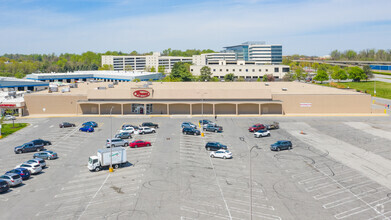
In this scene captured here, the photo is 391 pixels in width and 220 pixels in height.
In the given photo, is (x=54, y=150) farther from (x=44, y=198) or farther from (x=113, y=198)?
(x=113, y=198)

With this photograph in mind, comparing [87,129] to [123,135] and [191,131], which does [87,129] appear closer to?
[123,135]

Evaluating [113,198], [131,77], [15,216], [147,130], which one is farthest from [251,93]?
[131,77]

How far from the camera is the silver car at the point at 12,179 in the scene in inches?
1419

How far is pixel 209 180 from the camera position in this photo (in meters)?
37.4

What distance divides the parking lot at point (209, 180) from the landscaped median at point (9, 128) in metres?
4.57

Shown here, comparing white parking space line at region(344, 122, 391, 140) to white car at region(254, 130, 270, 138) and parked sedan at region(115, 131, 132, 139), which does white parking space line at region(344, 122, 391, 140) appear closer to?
white car at region(254, 130, 270, 138)

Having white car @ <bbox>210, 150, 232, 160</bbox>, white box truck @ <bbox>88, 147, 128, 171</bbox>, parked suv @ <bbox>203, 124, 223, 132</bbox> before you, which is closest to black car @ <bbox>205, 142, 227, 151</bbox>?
white car @ <bbox>210, 150, 232, 160</bbox>

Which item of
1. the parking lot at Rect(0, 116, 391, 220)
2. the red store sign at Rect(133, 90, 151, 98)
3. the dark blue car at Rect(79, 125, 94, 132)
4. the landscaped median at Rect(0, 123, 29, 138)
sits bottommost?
the parking lot at Rect(0, 116, 391, 220)

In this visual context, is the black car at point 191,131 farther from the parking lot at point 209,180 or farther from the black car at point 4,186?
the black car at point 4,186

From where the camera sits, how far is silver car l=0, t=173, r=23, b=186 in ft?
118

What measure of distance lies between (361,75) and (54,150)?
158595 mm

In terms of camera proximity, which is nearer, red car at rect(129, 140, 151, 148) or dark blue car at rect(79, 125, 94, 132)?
red car at rect(129, 140, 151, 148)

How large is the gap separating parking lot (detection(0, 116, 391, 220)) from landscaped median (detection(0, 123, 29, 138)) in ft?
15.0

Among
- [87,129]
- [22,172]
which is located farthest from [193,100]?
[22,172]
